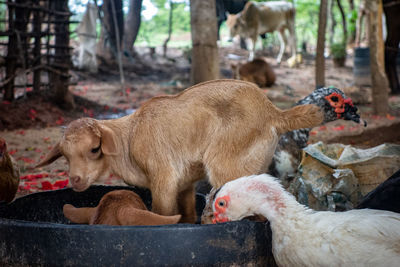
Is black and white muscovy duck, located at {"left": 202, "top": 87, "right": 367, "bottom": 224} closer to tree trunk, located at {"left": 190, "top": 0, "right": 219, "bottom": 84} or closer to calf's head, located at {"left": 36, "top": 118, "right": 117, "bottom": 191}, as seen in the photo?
calf's head, located at {"left": 36, "top": 118, "right": 117, "bottom": 191}

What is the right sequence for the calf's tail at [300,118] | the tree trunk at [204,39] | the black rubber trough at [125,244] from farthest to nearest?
the tree trunk at [204,39]
the calf's tail at [300,118]
the black rubber trough at [125,244]

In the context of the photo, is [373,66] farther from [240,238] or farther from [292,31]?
[292,31]

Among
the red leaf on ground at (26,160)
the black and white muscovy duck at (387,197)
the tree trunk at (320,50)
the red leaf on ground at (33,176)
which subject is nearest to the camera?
the black and white muscovy duck at (387,197)

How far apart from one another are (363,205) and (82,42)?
1643 cm

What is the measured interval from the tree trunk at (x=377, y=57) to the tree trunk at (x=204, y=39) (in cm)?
390

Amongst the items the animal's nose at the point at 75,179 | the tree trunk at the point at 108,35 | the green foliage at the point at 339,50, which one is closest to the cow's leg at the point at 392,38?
the green foliage at the point at 339,50

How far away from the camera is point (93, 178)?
294 cm

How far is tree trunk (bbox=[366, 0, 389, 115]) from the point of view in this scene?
970 cm

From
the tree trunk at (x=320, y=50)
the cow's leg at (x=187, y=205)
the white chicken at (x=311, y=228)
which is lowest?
the cow's leg at (x=187, y=205)

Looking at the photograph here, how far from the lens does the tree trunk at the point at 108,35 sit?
17.0m

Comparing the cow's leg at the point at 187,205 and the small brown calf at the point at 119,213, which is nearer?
the small brown calf at the point at 119,213

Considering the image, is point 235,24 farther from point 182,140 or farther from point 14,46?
point 182,140

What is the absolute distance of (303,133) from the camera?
547cm

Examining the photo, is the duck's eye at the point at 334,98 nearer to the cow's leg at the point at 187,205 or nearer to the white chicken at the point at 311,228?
the cow's leg at the point at 187,205
